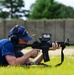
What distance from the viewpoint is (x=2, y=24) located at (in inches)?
1054

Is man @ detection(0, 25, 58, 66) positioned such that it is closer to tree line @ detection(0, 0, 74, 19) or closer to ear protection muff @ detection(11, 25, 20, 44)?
ear protection muff @ detection(11, 25, 20, 44)

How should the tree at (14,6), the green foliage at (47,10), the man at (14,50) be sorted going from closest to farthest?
the man at (14,50), the green foliage at (47,10), the tree at (14,6)

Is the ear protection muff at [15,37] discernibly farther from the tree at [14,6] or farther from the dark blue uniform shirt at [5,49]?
the tree at [14,6]

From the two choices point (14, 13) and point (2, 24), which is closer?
point (2, 24)

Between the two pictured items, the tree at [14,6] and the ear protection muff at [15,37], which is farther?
the tree at [14,6]

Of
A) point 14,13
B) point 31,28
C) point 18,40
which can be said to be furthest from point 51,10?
point 18,40

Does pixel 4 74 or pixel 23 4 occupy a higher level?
pixel 4 74

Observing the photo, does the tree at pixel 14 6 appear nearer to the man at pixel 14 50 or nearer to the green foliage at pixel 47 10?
the green foliage at pixel 47 10

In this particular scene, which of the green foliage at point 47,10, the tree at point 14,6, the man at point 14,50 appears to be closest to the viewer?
the man at point 14,50

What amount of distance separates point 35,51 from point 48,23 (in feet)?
65.1

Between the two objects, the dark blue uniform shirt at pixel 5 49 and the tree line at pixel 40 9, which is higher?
the dark blue uniform shirt at pixel 5 49

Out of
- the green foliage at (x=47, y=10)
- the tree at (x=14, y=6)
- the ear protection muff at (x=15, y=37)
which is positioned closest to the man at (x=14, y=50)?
the ear protection muff at (x=15, y=37)

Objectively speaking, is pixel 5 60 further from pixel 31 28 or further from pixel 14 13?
pixel 14 13

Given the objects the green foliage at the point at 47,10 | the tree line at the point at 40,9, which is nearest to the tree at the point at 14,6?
the tree line at the point at 40,9
